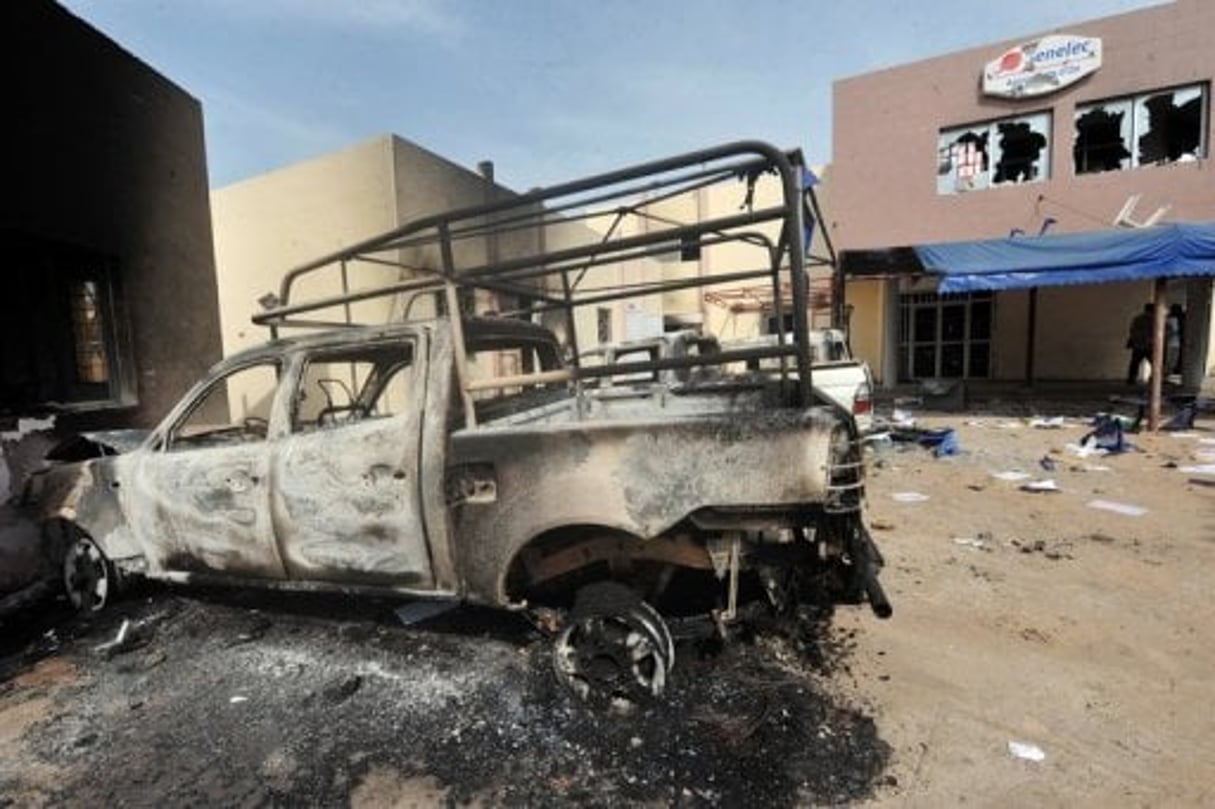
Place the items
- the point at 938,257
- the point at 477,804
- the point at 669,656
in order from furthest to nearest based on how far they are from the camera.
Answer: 1. the point at 938,257
2. the point at 669,656
3. the point at 477,804

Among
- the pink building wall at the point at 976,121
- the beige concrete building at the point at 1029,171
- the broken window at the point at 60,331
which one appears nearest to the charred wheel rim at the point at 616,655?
the broken window at the point at 60,331

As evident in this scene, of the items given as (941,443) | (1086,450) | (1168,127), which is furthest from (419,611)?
(1168,127)

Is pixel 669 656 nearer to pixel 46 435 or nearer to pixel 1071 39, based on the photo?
pixel 46 435

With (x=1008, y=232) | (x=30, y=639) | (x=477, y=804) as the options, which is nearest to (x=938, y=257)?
(x=1008, y=232)

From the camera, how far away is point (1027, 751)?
260 centimetres

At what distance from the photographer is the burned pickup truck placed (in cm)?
266

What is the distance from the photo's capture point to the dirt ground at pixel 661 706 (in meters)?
2.51

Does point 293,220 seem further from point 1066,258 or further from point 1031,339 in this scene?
point 1031,339

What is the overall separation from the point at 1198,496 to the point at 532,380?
21.8 ft

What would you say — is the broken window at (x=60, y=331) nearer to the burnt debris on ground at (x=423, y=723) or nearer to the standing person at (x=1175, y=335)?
the burnt debris on ground at (x=423, y=723)

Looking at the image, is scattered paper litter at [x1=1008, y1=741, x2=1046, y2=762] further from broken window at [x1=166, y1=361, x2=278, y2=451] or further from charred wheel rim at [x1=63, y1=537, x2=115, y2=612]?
charred wheel rim at [x1=63, y1=537, x2=115, y2=612]

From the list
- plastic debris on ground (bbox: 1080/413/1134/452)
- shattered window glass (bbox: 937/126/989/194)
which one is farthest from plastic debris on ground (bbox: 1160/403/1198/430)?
shattered window glass (bbox: 937/126/989/194)

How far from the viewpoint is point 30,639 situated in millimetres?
3982

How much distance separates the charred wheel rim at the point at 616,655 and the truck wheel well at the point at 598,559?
0.21 m
